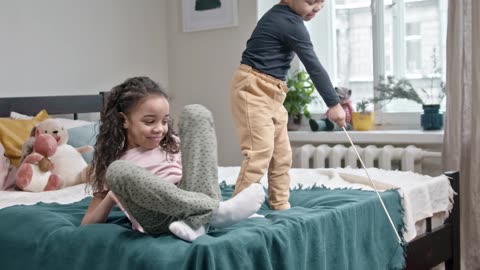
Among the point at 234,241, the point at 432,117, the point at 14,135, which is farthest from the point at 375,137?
the point at 234,241

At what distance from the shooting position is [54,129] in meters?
2.62

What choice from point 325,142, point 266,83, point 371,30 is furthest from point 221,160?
point 266,83

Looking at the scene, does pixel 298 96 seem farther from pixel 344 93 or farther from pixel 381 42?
pixel 381 42

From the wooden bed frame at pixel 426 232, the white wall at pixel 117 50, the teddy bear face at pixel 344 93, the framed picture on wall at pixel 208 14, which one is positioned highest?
the framed picture on wall at pixel 208 14

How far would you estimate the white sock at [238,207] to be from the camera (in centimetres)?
149

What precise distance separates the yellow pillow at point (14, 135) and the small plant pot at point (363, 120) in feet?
5.17

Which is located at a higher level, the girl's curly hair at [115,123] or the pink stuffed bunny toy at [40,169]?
the girl's curly hair at [115,123]

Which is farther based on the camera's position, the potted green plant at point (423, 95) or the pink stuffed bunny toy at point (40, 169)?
the potted green plant at point (423, 95)

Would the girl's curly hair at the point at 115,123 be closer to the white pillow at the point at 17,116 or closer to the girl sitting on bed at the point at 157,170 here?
the girl sitting on bed at the point at 157,170

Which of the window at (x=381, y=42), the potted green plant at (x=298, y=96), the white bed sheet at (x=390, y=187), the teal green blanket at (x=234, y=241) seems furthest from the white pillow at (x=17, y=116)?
the window at (x=381, y=42)

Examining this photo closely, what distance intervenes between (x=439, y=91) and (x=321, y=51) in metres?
0.70

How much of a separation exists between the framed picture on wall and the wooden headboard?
2.46ft

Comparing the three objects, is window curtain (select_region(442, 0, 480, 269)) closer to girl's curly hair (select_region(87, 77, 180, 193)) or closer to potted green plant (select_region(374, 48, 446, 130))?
potted green plant (select_region(374, 48, 446, 130))

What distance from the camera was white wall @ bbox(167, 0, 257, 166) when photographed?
11.8 feet
